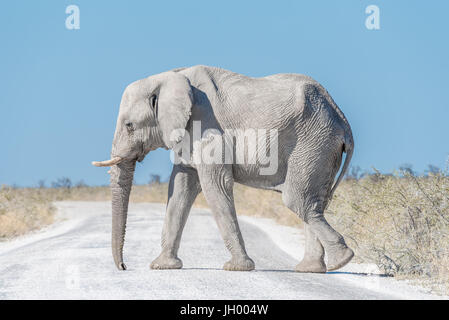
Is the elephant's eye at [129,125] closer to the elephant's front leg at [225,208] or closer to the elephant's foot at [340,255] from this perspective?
the elephant's front leg at [225,208]

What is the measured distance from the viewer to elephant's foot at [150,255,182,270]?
11133mm

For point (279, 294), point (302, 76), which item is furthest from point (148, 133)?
point (279, 294)

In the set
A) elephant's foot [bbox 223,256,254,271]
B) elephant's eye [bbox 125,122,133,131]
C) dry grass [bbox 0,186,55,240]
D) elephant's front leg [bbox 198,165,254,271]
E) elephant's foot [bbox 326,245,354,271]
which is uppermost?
elephant's eye [bbox 125,122,133,131]

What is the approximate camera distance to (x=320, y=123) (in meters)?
10.9

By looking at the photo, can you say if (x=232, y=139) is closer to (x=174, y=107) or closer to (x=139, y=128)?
(x=174, y=107)

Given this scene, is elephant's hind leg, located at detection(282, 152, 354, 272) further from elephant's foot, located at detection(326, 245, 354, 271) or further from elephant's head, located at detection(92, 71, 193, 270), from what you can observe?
elephant's head, located at detection(92, 71, 193, 270)

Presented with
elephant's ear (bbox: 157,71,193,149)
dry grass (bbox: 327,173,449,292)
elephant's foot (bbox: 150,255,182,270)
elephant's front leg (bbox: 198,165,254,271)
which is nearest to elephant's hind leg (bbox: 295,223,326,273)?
elephant's front leg (bbox: 198,165,254,271)

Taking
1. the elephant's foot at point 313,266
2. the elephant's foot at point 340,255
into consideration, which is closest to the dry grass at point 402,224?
the elephant's foot at point 340,255

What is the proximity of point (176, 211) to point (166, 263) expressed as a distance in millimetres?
792

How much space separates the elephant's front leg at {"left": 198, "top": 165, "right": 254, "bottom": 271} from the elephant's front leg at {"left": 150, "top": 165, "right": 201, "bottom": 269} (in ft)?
2.22

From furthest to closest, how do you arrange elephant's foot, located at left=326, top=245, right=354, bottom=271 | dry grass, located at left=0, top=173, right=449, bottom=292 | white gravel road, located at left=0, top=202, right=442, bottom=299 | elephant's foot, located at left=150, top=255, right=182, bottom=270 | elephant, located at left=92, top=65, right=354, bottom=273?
elephant's foot, located at left=150, top=255, right=182, bottom=270
dry grass, located at left=0, top=173, right=449, bottom=292
elephant, located at left=92, top=65, right=354, bottom=273
elephant's foot, located at left=326, top=245, right=354, bottom=271
white gravel road, located at left=0, top=202, right=442, bottom=299

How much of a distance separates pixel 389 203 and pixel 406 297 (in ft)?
15.5

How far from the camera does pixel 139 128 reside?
36.9 ft
